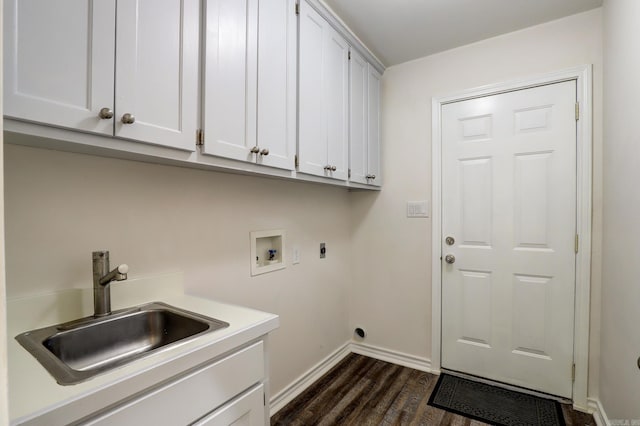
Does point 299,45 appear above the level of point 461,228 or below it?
above

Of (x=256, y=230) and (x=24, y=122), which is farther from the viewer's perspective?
(x=256, y=230)

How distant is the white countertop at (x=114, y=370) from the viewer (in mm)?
644

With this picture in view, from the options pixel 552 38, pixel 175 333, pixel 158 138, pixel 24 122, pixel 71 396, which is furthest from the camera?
pixel 552 38

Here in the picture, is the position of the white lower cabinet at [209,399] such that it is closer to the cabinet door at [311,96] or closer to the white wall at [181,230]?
the white wall at [181,230]

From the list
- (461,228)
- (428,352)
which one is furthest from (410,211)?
(428,352)

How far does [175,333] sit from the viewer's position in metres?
1.19

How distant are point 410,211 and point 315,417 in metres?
1.57

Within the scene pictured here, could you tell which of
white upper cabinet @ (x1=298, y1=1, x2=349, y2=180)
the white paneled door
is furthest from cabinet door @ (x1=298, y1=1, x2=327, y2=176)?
the white paneled door

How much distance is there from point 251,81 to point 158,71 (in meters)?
0.41

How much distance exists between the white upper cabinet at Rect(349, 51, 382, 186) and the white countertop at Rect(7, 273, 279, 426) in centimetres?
129

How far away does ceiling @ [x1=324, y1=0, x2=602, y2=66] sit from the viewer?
1847 millimetres

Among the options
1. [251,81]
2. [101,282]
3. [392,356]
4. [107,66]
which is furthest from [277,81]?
[392,356]

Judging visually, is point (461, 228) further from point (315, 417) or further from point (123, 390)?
point (123, 390)

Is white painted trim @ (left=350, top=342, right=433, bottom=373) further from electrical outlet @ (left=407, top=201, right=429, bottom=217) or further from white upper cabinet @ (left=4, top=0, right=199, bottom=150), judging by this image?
white upper cabinet @ (left=4, top=0, right=199, bottom=150)
